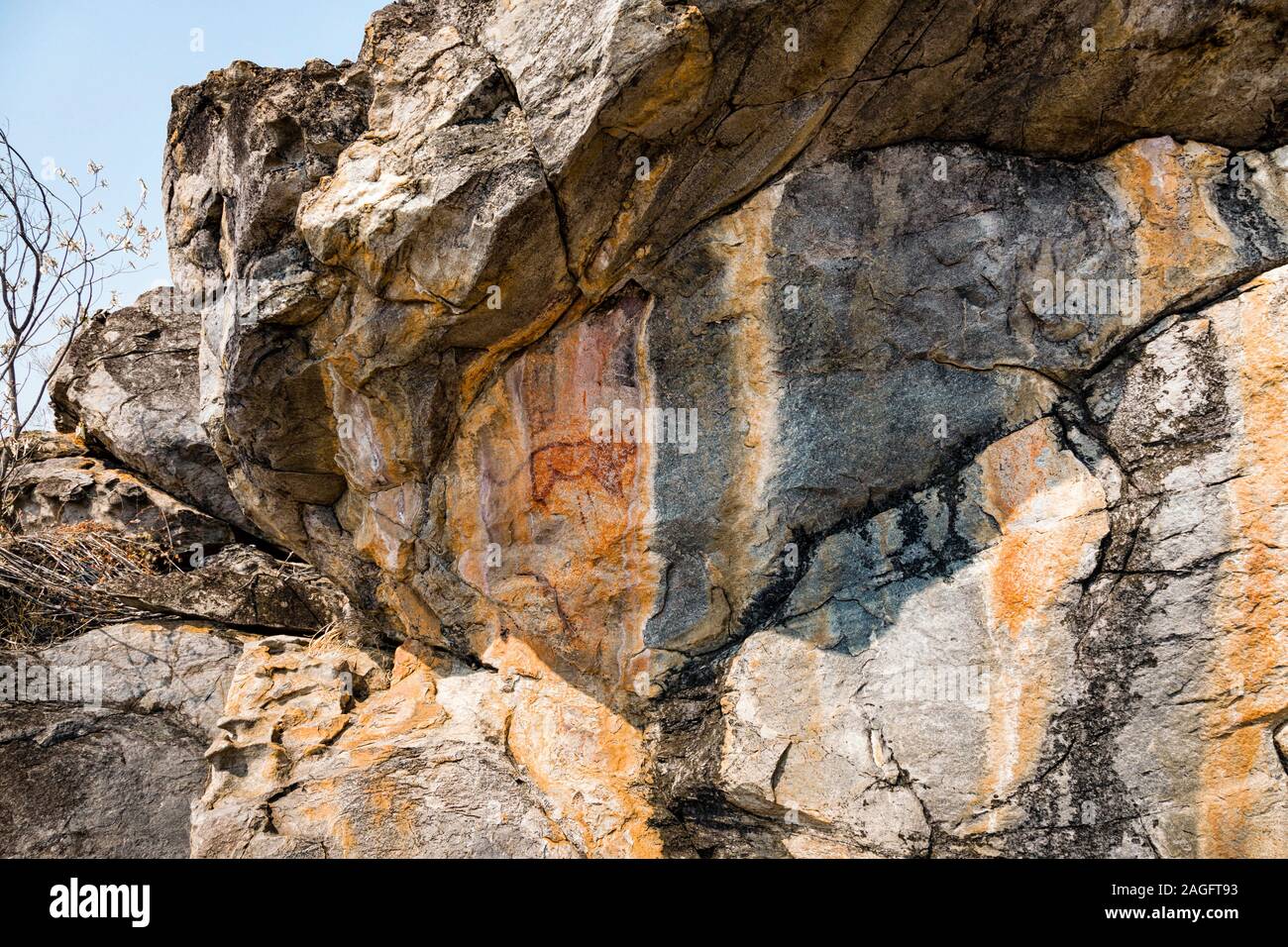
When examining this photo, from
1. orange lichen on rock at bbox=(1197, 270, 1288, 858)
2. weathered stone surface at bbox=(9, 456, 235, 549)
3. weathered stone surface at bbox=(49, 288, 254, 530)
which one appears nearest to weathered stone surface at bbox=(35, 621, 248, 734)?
weathered stone surface at bbox=(9, 456, 235, 549)

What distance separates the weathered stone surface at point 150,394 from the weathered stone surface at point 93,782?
1.71 m

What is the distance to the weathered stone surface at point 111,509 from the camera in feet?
22.3

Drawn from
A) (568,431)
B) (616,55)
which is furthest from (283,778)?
(616,55)

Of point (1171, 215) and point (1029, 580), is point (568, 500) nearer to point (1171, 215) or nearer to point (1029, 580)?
point (1029, 580)

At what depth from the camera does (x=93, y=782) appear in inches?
218

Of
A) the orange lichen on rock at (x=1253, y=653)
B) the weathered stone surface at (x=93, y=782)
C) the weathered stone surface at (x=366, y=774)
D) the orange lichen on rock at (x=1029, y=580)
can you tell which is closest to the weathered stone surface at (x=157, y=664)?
the weathered stone surface at (x=93, y=782)

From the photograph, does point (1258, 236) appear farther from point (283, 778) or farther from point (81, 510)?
point (81, 510)

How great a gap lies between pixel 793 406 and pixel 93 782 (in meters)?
4.39

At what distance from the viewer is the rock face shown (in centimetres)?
407

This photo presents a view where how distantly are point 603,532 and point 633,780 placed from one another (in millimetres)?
1190

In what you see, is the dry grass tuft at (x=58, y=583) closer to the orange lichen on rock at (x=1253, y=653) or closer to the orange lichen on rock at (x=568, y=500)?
the orange lichen on rock at (x=568, y=500)

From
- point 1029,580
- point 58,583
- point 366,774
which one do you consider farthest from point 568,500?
point 58,583

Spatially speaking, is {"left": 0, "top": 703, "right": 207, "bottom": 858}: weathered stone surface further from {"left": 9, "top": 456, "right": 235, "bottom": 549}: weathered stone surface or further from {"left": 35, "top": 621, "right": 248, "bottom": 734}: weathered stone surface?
{"left": 9, "top": 456, "right": 235, "bottom": 549}: weathered stone surface

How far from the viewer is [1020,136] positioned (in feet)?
15.0
